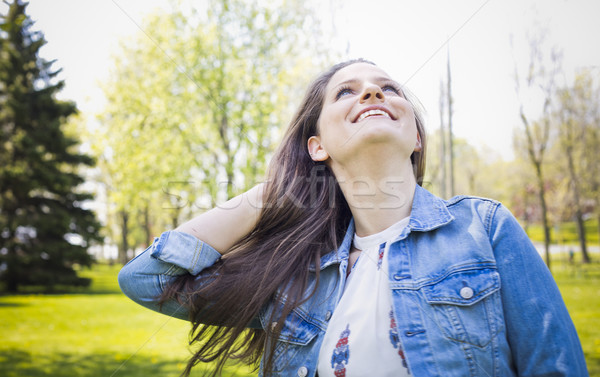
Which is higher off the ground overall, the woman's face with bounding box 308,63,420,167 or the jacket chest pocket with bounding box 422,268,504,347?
the woman's face with bounding box 308,63,420,167

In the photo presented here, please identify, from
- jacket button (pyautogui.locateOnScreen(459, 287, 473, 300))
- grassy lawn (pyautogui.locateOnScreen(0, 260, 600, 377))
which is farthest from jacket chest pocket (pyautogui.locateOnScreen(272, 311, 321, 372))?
grassy lawn (pyautogui.locateOnScreen(0, 260, 600, 377))

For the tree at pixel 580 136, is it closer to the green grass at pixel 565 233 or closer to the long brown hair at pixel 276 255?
the green grass at pixel 565 233

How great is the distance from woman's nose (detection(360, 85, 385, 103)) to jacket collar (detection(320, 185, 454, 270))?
19.0 inches

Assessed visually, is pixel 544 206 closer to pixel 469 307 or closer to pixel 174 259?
pixel 469 307

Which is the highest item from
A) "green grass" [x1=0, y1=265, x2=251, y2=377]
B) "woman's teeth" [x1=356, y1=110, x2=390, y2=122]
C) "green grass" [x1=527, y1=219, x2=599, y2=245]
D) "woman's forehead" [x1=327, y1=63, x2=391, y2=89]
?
"woman's forehead" [x1=327, y1=63, x2=391, y2=89]

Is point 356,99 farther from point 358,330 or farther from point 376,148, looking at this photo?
point 358,330

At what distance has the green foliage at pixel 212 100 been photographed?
41.5 feet

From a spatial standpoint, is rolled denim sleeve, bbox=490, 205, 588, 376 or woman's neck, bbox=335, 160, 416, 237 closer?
rolled denim sleeve, bbox=490, 205, 588, 376

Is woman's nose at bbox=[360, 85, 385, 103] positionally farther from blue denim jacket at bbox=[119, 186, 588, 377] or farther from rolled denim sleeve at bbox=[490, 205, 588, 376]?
rolled denim sleeve at bbox=[490, 205, 588, 376]

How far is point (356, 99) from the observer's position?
193cm

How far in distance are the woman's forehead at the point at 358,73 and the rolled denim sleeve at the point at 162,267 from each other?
3.80ft

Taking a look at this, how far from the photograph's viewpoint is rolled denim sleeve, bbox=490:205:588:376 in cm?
122

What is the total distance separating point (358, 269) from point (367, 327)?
312 mm

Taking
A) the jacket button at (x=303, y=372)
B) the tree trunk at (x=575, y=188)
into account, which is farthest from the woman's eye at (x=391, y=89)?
the tree trunk at (x=575, y=188)
